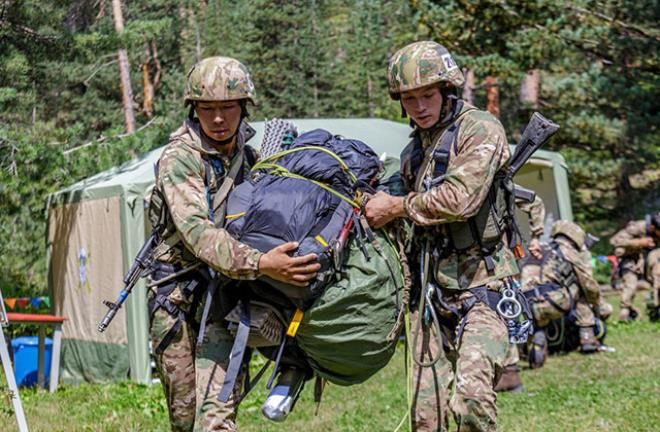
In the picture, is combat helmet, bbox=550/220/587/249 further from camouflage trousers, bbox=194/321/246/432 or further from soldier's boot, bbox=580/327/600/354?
camouflage trousers, bbox=194/321/246/432

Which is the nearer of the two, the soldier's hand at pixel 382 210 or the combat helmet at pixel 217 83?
the soldier's hand at pixel 382 210

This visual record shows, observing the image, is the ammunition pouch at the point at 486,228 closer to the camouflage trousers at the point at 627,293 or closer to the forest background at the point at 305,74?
the forest background at the point at 305,74

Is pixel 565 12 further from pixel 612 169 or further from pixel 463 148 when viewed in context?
pixel 463 148

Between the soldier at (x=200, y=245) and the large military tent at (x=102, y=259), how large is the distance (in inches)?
207

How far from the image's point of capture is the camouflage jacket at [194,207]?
4004 mm

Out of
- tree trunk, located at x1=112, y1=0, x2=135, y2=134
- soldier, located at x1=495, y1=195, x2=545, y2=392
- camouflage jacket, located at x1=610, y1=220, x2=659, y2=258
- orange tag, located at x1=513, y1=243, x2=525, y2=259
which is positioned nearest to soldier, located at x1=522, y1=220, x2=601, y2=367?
soldier, located at x1=495, y1=195, x2=545, y2=392

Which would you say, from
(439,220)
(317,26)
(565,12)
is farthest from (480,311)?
(317,26)

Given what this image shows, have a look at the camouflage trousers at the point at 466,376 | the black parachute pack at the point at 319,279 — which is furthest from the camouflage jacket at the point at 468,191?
the black parachute pack at the point at 319,279

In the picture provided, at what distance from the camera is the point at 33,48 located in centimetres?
1147

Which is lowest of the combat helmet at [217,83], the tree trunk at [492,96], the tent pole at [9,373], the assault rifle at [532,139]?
the tree trunk at [492,96]

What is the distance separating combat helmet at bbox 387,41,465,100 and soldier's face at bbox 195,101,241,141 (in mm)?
786

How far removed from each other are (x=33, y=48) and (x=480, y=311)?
28.2ft

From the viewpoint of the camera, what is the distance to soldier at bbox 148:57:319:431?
4023 mm

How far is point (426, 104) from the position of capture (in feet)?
14.7
